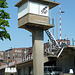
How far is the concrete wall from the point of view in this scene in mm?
A: 28441

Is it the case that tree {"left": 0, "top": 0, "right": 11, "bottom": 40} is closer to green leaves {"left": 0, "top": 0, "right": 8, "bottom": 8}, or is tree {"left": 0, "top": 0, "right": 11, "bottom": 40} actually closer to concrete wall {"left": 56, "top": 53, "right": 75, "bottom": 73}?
green leaves {"left": 0, "top": 0, "right": 8, "bottom": 8}

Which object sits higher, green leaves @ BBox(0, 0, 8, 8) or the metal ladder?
green leaves @ BBox(0, 0, 8, 8)

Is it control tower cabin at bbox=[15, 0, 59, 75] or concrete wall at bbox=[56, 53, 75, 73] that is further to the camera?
concrete wall at bbox=[56, 53, 75, 73]

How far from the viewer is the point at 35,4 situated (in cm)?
2377

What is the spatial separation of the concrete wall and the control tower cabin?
5.98 meters

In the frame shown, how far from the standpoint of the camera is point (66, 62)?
29.2 metres

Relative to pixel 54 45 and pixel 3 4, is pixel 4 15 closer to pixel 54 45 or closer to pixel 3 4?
pixel 3 4

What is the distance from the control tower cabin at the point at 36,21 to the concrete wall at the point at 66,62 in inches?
235

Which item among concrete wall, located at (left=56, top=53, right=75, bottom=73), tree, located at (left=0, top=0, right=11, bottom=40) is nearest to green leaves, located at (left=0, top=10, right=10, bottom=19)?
tree, located at (left=0, top=0, right=11, bottom=40)

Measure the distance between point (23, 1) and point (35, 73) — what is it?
27.2ft

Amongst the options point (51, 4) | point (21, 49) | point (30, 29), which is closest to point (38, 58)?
point (30, 29)

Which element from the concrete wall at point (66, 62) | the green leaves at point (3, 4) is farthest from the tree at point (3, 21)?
the concrete wall at point (66, 62)

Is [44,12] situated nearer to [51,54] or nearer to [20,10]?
[20,10]

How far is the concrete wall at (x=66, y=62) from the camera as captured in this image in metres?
28.4
